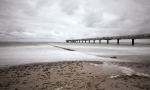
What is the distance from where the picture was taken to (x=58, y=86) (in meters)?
2.93

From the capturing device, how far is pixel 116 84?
3.04 meters

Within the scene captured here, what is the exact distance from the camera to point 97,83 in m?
3.12

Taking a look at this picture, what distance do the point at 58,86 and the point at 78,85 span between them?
23.7 inches

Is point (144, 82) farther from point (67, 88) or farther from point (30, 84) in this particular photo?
point (30, 84)

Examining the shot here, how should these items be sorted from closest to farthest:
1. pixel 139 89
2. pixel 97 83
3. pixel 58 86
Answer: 1. pixel 139 89
2. pixel 58 86
3. pixel 97 83

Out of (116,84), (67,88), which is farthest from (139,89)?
(67,88)

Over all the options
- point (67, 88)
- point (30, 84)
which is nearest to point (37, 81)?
point (30, 84)

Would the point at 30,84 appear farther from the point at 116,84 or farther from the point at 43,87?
→ the point at 116,84

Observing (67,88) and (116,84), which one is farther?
(116,84)

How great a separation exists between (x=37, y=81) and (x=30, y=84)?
0.83 feet

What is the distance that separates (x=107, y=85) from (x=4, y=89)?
9.82ft

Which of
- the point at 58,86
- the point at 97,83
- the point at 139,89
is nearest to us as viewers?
the point at 139,89

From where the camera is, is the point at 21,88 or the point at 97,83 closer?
the point at 21,88

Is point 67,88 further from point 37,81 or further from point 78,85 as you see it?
point 37,81
